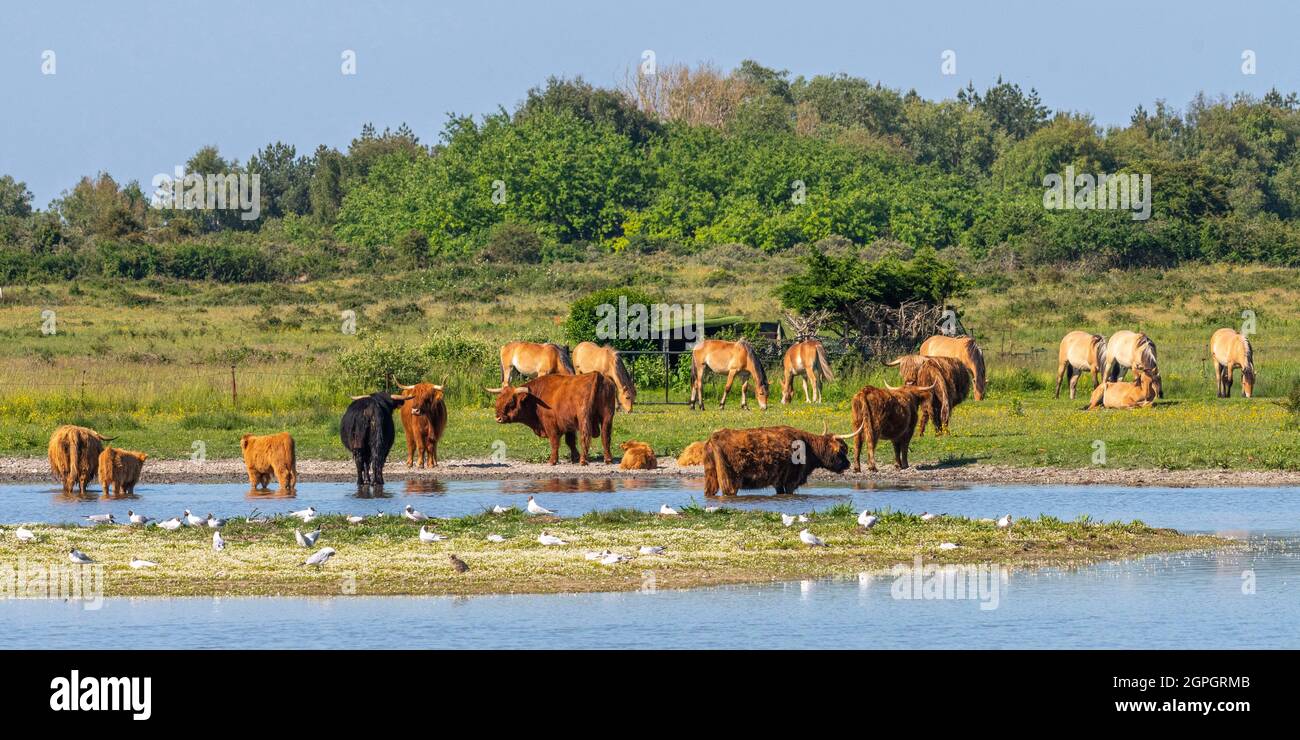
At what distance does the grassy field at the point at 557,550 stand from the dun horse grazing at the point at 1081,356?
1586cm

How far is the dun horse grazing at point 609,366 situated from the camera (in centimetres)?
3077

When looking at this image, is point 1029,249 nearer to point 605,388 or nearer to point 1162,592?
point 605,388

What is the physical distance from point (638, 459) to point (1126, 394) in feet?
33.6

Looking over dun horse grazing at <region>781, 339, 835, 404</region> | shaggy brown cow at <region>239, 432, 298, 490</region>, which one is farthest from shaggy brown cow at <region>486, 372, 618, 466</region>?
dun horse grazing at <region>781, 339, 835, 404</region>

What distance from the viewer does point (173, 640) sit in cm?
1311

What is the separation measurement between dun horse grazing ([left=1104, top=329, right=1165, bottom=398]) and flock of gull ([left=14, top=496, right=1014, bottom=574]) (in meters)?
13.5

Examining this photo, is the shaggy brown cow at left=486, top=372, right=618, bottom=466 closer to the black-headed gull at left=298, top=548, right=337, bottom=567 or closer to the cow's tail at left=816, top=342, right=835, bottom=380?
the cow's tail at left=816, top=342, right=835, bottom=380

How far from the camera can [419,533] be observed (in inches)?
698

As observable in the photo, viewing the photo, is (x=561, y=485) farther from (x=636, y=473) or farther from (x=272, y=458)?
(x=272, y=458)

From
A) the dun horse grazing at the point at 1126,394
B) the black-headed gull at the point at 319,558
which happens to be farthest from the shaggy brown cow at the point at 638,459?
the dun horse grazing at the point at 1126,394

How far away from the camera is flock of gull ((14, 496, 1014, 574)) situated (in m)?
16.1

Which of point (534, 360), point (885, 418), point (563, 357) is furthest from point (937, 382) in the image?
point (534, 360)

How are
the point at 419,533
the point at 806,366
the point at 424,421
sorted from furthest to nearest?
the point at 806,366, the point at 424,421, the point at 419,533

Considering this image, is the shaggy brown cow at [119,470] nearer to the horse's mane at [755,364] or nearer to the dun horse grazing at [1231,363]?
the horse's mane at [755,364]
